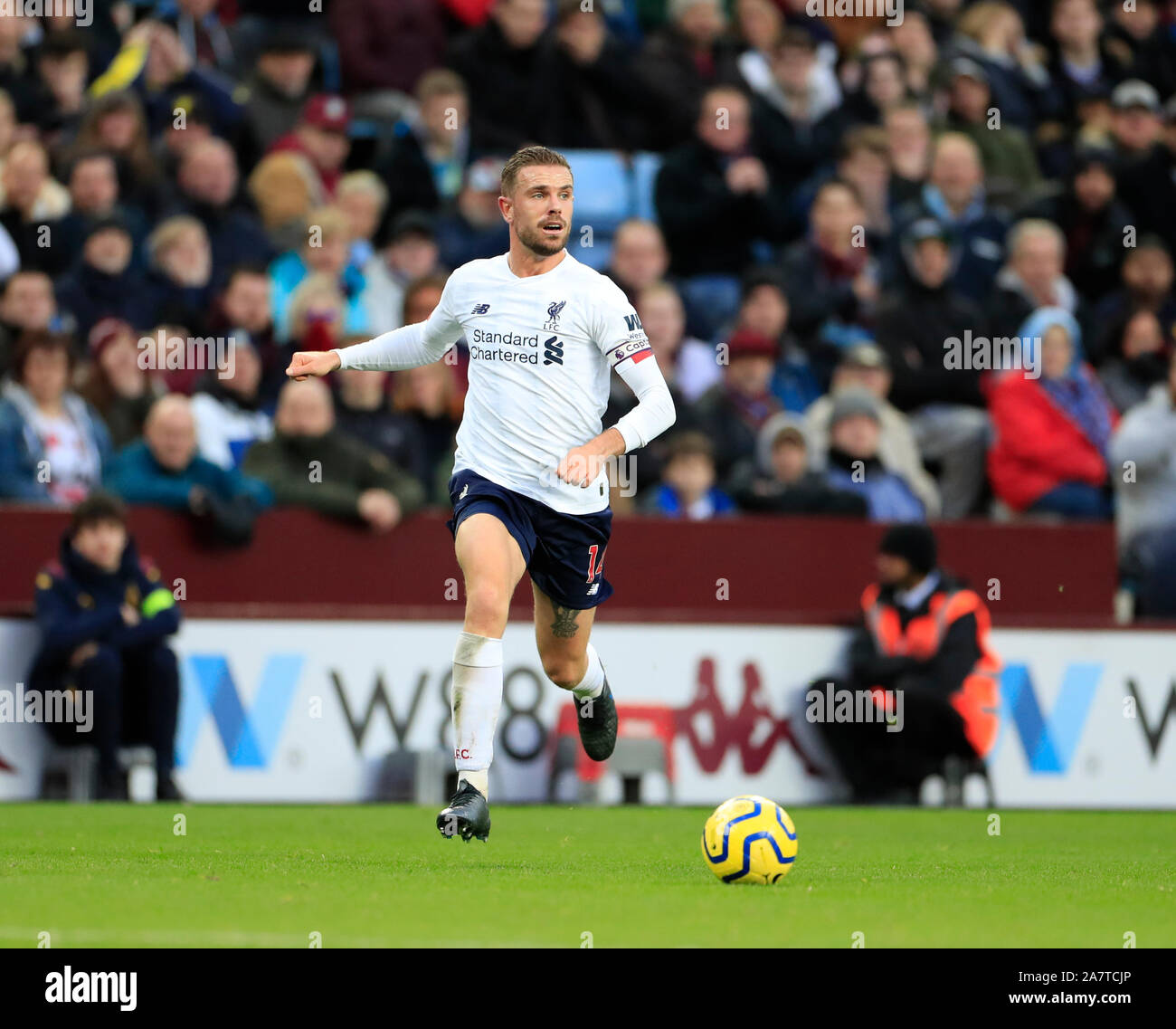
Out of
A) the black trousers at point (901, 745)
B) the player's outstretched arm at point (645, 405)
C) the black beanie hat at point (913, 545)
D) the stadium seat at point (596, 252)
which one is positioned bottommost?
→ the black trousers at point (901, 745)

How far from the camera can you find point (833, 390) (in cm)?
1633

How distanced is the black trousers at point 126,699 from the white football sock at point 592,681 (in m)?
3.76

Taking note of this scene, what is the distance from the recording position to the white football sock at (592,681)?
1008cm

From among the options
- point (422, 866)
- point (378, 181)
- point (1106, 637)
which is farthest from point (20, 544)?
point (1106, 637)

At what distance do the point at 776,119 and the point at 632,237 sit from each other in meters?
3.21

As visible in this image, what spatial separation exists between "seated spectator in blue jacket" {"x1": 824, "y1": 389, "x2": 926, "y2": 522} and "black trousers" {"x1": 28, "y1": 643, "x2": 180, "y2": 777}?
16.0 ft

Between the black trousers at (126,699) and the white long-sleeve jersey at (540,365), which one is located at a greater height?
the white long-sleeve jersey at (540,365)

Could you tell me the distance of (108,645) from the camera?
13172mm

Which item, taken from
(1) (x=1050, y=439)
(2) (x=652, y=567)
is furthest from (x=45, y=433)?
(1) (x=1050, y=439)

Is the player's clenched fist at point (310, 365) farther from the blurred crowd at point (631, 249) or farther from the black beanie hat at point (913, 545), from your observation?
the black beanie hat at point (913, 545)

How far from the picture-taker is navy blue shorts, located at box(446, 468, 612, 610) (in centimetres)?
916

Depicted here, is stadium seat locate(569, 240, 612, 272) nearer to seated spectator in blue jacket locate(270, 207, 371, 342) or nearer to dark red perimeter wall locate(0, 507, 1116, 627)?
seated spectator in blue jacket locate(270, 207, 371, 342)

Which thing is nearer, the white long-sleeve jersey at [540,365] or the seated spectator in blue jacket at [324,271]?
the white long-sleeve jersey at [540,365]

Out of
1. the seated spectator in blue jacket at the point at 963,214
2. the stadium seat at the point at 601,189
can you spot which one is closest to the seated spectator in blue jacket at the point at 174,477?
the stadium seat at the point at 601,189
